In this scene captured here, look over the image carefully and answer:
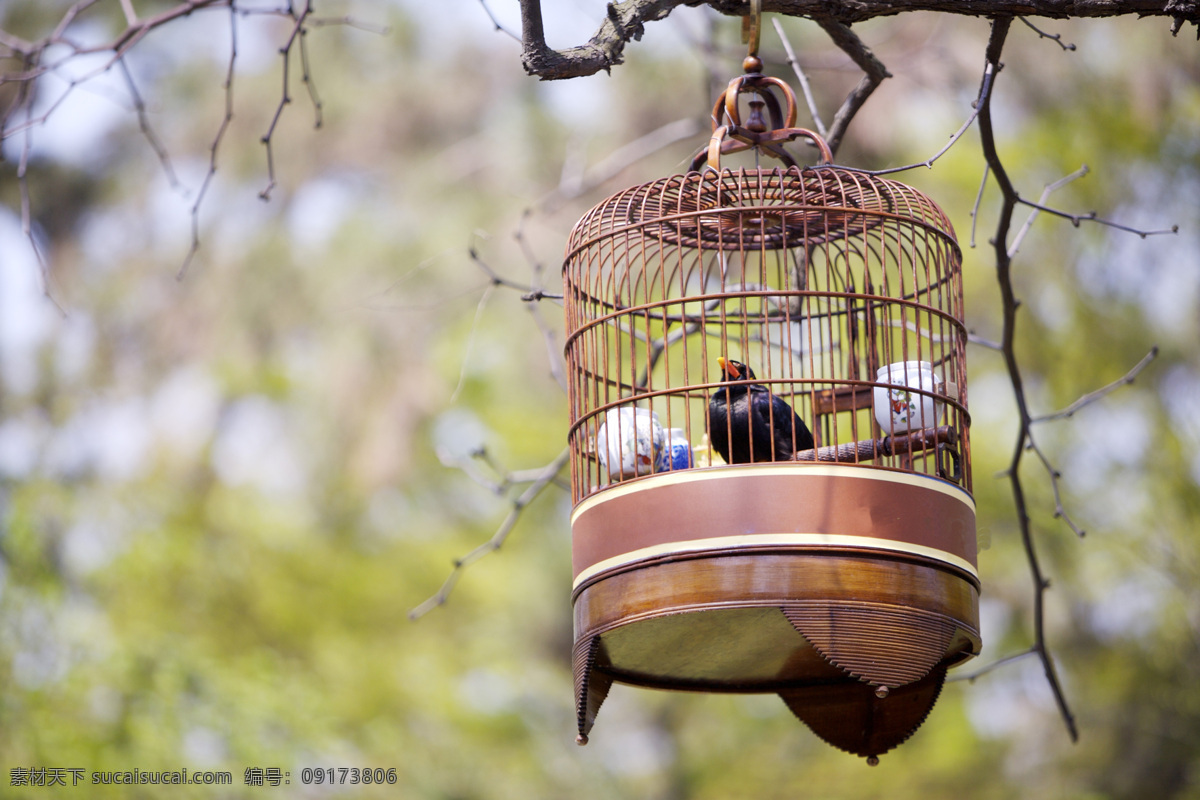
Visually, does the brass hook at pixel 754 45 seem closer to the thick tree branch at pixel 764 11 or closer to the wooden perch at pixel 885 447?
the thick tree branch at pixel 764 11

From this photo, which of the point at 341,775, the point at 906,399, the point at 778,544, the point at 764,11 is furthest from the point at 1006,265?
the point at 341,775

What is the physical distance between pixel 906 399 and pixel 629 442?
25.5 inches

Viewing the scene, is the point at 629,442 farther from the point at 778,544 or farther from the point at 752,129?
the point at 752,129

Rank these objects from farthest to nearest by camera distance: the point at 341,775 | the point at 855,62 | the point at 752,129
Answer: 1. the point at 341,775
2. the point at 855,62
3. the point at 752,129

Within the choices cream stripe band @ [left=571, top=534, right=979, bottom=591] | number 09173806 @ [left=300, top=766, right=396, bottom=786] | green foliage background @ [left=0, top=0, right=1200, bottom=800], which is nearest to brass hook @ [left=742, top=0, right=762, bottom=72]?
cream stripe band @ [left=571, top=534, right=979, bottom=591]

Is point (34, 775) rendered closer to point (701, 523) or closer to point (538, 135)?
point (538, 135)

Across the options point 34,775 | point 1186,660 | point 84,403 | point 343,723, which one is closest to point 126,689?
point 34,775

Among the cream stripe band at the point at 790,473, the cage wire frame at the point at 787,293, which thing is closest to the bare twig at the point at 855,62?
the cage wire frame at the point at 787,293

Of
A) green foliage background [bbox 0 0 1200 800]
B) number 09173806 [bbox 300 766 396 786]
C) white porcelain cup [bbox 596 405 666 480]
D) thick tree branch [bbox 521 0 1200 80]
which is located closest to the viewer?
thick tree branch [bbox 521 0 1200 80]

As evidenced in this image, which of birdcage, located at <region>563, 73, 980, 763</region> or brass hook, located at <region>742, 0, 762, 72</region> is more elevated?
brass hook, located at <region>742, 0, 762, 72</region>

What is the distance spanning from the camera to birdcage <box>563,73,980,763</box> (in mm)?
2533

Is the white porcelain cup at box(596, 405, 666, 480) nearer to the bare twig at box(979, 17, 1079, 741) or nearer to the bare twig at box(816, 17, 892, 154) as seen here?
the bare twig at box(816, 17, 892, 154)

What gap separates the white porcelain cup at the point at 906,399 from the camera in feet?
9.23

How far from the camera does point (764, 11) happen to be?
2859 mm
